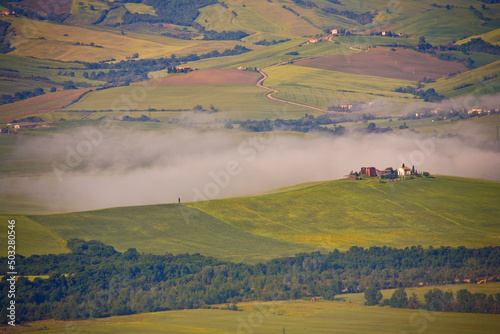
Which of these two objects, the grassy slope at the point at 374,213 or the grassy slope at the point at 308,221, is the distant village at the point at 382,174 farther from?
the grassy slope at the point at 374,213

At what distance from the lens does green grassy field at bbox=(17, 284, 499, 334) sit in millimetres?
104438

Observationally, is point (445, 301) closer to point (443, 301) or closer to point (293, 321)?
point (443, 301)

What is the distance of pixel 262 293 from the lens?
4931 inches

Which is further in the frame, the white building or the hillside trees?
the white building

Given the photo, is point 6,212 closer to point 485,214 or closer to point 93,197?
point 93,197

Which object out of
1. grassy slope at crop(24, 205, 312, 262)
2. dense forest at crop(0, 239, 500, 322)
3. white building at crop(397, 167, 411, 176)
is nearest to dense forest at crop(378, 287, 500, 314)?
dense forest at crop(0, 239, 500, 322)

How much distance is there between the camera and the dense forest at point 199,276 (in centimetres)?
11700

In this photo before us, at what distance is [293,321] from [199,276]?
2447 centimetres

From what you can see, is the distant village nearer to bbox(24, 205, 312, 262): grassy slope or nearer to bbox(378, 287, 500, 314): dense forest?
bbox(24, 205, 312, 262): grassy slope

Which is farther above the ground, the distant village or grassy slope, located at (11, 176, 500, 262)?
the distant village

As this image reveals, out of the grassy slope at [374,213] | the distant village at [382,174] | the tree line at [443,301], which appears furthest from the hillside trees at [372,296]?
the distant village at [382,174]

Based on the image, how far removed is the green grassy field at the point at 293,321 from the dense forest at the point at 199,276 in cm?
472

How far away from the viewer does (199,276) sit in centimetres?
13025

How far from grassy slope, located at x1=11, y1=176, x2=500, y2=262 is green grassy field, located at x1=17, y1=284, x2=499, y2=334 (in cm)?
2698
